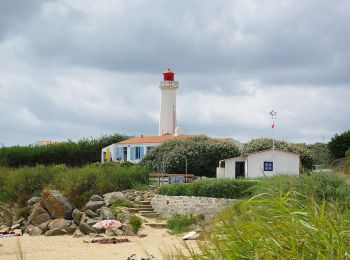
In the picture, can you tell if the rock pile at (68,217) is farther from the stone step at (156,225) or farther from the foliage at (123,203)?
the stone step at (156,225)

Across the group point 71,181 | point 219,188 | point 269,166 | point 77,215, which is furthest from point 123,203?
point 269,166

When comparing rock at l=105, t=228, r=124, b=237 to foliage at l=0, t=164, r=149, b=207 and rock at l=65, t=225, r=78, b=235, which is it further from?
foliage at l=0, t=164, r=149, b=207

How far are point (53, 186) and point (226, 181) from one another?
9694 millimetres

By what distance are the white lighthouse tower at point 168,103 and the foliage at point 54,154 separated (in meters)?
5.74

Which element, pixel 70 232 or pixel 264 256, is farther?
pixel 70 232

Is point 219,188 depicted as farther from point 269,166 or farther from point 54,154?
point 54,154

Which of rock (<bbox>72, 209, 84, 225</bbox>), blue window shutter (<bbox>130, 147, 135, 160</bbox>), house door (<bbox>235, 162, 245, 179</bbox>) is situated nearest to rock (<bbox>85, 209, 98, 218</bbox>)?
rock (<bbox>72, 209, 84, 225</bbox>)

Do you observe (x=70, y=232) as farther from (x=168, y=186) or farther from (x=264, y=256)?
(x=264, y=256)

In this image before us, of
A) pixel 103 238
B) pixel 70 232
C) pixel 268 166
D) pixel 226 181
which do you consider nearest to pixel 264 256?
pixel 103 238

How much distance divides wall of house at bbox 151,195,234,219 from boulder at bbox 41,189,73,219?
4.16 meters

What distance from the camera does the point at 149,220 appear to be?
26.3 m

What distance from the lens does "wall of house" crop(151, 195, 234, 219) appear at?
26.1 metres

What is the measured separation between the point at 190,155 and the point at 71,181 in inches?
505

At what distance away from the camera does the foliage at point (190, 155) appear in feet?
135
